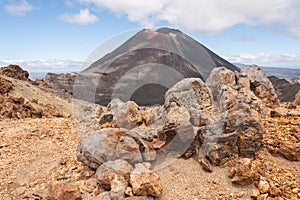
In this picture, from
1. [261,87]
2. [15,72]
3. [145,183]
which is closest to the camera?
[145,183]

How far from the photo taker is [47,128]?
37.5 ft

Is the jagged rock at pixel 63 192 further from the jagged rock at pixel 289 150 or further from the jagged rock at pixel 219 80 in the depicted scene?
the jagged rock at pixel 219 80

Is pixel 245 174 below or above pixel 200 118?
below

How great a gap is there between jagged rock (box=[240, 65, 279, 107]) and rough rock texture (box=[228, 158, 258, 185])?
7026 mm

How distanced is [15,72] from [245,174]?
43002 mm

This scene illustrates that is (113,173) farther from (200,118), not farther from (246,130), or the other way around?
(246,130)

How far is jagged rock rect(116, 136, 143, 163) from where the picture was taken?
7.00 metres

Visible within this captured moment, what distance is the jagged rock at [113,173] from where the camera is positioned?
6273 millimetres

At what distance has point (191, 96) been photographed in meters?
9.38

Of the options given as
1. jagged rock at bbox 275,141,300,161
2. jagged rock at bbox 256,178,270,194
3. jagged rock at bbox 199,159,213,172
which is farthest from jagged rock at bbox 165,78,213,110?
jagged rock at bbox 256,178,270,194

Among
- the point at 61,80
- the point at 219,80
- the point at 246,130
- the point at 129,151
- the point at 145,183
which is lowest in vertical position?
the point at 61,80

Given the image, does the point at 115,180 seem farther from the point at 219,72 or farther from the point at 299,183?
the point at 219,72

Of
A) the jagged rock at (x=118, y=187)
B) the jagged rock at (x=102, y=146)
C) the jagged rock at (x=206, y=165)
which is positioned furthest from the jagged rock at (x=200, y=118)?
the jagged rock at (x=118, y=187)

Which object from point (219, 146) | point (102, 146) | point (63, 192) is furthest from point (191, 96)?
point (63, 192)
